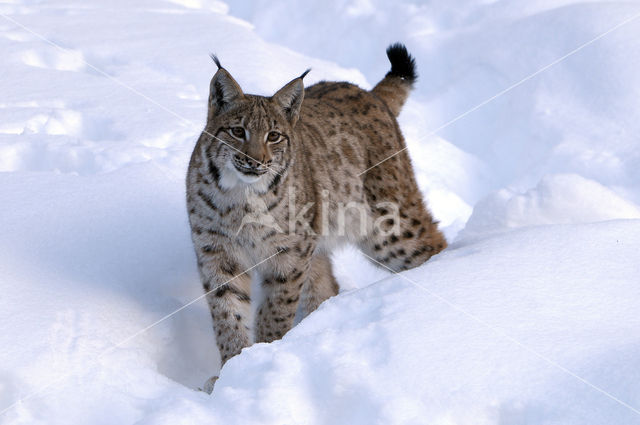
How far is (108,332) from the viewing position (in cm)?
316

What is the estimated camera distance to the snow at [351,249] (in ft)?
8.03

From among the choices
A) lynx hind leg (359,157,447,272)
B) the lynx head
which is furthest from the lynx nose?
lynx hind leg (359,157,447,272)

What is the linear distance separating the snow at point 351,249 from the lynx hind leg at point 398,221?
20cm

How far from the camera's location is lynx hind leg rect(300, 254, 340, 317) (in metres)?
4.32

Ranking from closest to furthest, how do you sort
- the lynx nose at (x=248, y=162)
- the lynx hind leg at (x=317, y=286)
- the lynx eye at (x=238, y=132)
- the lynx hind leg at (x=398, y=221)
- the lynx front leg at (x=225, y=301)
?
the lynx nose at (x=248, y=162) → the lynx eye at (x=238, y=132) → the lynx front leg at (x=225, y=301) → the lynx hind leg at (x=398, y=221) → the lynx hind leg at (x=317, y=286)

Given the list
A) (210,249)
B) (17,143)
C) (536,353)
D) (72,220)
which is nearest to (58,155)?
(17,143)

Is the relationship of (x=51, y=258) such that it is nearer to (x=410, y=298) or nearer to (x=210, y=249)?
(x=210, y=249)

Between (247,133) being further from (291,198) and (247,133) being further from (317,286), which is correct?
(317,286)

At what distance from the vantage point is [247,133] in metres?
3.30

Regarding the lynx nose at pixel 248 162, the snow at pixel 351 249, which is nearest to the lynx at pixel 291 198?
the lynx nose at pixel 248 162

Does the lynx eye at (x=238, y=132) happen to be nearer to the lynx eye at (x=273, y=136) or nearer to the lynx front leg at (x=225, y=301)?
the lynx eye at (x=273, y=136)

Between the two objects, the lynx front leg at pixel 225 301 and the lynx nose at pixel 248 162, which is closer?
the lynx nose at pixel 248 162

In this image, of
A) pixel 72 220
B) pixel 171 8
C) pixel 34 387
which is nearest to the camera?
pixel 34 387

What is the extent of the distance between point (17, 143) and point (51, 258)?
1.50 metres
